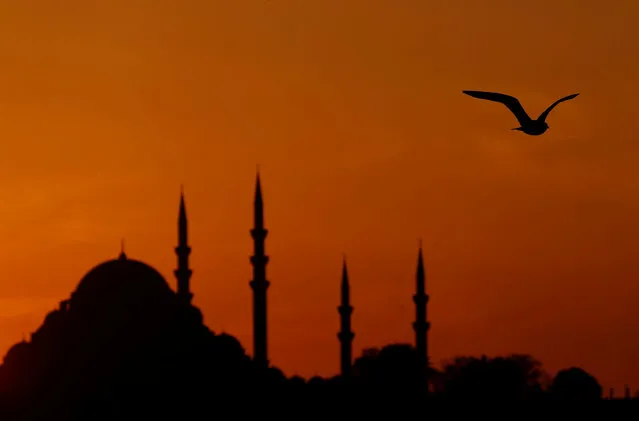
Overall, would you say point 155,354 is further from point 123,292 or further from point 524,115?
point 524,115

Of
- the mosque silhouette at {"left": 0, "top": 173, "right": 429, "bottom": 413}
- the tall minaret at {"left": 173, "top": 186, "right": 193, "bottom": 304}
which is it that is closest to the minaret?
the mosque silhouette at {"left": 0, "top": 173, "right": 429, "bottom": 413}

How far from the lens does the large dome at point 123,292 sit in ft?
244

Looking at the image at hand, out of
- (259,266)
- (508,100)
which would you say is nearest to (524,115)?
(508,100)

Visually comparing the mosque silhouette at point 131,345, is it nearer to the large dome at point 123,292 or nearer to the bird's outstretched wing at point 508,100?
the large dome at point 123,292

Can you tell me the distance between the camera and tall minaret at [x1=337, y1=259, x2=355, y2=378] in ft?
235

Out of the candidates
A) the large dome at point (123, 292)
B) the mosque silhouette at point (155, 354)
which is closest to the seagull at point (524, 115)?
the mosque silhouette at point (155, 354)

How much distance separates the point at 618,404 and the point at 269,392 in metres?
9.99

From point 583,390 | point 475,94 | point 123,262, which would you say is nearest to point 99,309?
point 123,262

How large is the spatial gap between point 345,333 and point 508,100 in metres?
46.8

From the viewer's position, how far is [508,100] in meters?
25.3

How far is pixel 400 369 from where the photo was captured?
8100 cm

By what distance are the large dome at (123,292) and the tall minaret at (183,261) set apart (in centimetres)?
51

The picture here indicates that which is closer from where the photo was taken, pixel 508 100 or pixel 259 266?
pixel 508 100

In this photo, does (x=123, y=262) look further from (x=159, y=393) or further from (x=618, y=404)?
(x=618, y=404)
